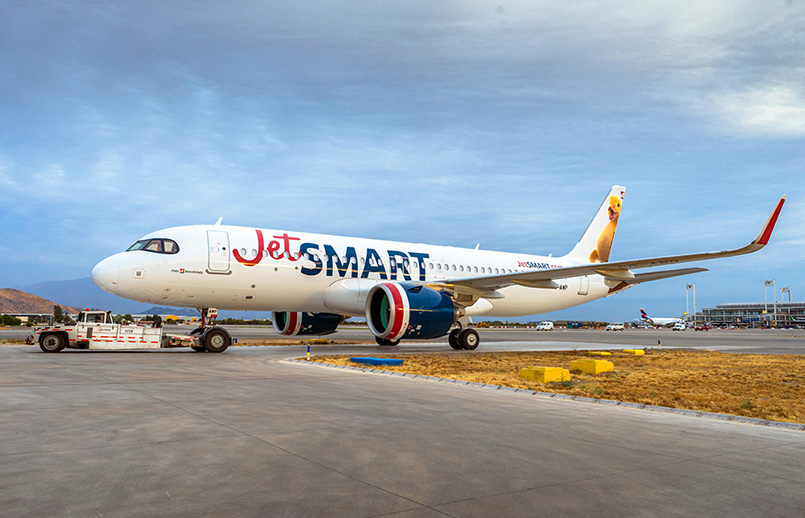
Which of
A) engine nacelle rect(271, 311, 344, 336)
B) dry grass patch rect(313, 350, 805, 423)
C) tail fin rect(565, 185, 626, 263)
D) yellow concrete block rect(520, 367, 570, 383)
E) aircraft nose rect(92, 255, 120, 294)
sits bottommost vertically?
dry grass patch rect(313, 350, 805, 423)

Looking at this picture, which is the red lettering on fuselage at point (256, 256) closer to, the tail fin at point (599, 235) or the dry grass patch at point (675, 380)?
the dry grass patch at point (675, 380)

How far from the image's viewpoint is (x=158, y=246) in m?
18.1

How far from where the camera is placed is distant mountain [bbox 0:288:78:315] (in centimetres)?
14040

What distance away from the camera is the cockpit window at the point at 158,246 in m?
18.1

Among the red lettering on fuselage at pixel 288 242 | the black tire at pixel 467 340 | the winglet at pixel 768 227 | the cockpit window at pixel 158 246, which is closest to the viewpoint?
the winglet at pixel 768 227

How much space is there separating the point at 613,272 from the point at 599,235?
1073cm

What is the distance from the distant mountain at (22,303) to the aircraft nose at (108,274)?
457 feet

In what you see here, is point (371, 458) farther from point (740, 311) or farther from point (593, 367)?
point (740, 311)

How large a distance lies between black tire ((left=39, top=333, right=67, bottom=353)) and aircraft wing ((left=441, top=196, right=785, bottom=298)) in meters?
12.8

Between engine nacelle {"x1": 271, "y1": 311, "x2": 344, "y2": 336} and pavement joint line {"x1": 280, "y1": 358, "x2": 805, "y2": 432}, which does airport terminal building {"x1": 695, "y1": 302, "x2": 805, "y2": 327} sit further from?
pavement joint line {"x1": 280, "y1": 358, "x2": 805, "y2": 432}

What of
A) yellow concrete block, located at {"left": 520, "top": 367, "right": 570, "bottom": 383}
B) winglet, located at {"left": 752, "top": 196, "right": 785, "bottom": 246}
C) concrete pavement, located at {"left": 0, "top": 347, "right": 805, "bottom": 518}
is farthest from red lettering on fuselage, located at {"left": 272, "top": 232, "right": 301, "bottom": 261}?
winglet, located at {"left": 752, "top": 196, "right": 785, "bottom": 246}

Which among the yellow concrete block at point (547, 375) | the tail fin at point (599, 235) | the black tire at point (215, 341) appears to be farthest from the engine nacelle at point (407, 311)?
the tail fin at point (599, 235)

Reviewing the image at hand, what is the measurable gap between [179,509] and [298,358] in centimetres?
1297

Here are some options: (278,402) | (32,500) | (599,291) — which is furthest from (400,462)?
(599,291)
